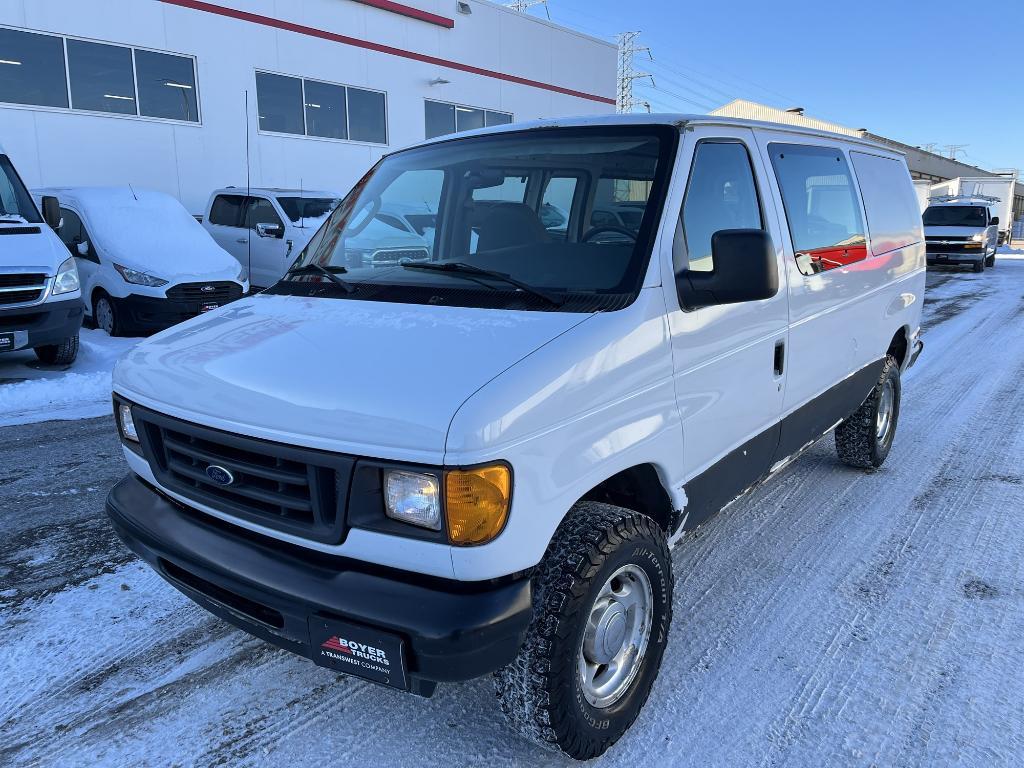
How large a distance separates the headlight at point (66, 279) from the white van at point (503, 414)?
18.1 ft

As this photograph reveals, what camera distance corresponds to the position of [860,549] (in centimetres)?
396

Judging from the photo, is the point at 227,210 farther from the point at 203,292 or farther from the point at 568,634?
the point at 568,634

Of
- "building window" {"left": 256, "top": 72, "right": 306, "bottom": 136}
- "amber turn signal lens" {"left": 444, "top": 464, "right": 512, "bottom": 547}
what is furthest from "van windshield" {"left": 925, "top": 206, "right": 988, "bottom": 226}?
"amber turn signal lens" {"left": 444, "top": 464, "right": 512, "bottom": 547}

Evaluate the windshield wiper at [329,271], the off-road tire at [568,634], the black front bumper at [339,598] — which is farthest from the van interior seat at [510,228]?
the black front bumper at [339,598]

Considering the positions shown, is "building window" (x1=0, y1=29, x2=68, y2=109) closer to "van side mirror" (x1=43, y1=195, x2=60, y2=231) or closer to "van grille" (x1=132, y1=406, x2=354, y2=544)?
"van side mirror" (x1=43, y1=195, x2=60, y2=231)

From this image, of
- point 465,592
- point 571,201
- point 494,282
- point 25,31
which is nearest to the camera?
point 465,592

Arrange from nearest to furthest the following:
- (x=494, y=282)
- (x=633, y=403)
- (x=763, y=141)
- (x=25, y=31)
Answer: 1. (x=633, y=403)
2. (x=494, y=282)
3. (x=763, y=141)
4. (x=25, y=31)

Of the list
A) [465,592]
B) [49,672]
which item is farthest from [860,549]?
[49,672]

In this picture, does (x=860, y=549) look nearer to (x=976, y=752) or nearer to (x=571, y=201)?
(x=976, y=752)

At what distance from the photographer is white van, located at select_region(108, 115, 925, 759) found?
200 cm

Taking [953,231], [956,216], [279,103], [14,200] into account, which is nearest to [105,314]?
[14,200]

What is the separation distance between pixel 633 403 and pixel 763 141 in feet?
5.61

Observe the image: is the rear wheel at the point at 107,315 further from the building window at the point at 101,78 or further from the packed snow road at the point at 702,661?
the packed snow road at the point at 702,661

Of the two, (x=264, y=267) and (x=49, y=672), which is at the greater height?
(x=264, y=267)
